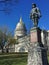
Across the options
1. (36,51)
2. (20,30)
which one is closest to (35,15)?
(36,51)

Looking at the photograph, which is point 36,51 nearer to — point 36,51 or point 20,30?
point 36,51

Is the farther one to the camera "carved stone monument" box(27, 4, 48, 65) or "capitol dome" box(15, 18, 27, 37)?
"capitol dome" box(15, 18, 27, 37)

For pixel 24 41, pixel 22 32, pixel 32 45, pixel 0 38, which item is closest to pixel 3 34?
pixel 0 38

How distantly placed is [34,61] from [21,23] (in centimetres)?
7178

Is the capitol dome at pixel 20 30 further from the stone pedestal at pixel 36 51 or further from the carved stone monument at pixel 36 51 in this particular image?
the stone pedestal at pixel 36 51

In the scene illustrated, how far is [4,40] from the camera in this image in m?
57.7

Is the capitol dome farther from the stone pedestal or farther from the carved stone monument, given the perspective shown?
the stone pedestal

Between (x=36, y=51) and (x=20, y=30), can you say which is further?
(x=20, y=30)

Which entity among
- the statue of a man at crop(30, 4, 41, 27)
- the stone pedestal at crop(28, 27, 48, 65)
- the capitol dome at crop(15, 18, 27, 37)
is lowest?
the stone pedestal at crop(28, 27, 48, 65)

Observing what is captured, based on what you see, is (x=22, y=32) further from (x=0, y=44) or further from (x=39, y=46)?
(x=39, y=46)

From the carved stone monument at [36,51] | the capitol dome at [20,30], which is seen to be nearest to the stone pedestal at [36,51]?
the carved stone monument at [36,51]

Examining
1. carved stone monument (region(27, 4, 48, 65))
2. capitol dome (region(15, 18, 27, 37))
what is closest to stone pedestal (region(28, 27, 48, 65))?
carved stone monument (region(27, 4, 48, 65))

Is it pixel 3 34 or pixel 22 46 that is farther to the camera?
pixel 22 46

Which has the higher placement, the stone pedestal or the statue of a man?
the statue of a man
